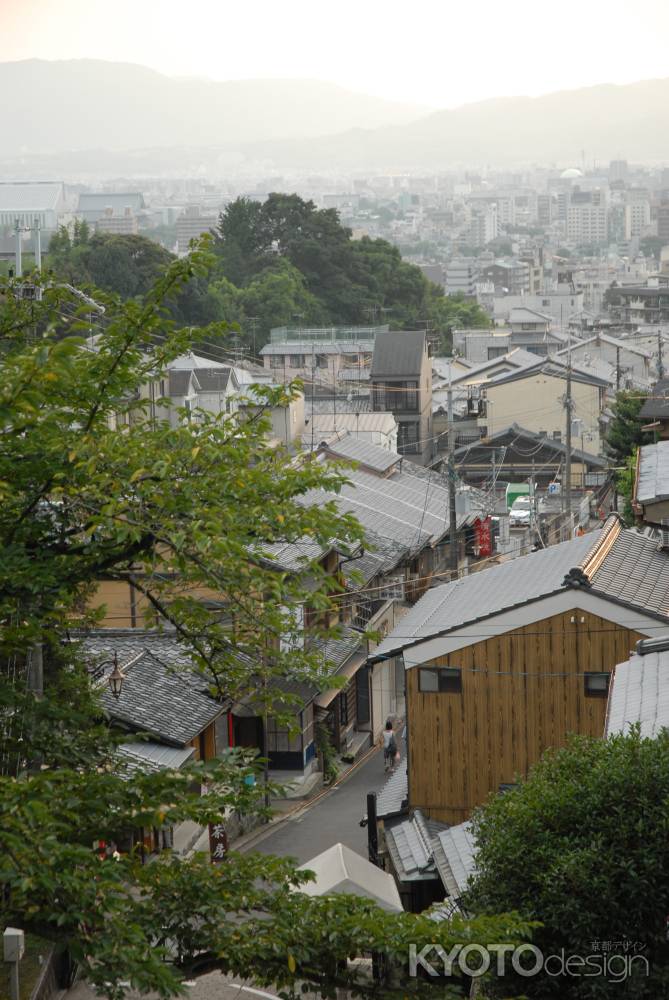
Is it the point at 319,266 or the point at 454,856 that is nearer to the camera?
the point at 454,856

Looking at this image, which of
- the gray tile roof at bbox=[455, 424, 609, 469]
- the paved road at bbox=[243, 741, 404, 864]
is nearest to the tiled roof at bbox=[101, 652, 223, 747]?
the paved road at bbox=[243, 741, 404, 864]

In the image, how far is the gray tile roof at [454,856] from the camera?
8.70m

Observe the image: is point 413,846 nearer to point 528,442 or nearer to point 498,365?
point 528,442

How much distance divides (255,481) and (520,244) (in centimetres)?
19300

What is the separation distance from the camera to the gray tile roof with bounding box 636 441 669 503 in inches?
518

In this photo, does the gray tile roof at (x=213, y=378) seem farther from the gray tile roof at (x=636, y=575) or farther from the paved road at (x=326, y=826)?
the gray tile roof at (x=636, y=575)

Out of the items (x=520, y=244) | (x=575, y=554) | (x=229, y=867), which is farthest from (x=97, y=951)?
(x=520, y=244)

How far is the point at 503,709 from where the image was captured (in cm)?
1089

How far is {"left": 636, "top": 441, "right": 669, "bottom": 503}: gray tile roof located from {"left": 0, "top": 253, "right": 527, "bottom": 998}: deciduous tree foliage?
26.2 ft

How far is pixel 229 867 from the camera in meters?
5.30

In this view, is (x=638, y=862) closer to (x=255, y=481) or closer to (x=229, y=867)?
(x=229, y=867)

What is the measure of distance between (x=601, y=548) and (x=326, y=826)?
4396 millimetres

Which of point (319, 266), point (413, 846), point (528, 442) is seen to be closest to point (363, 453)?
point (528, 442)

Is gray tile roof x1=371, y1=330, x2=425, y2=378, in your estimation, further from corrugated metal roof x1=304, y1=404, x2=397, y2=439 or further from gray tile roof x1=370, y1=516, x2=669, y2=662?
gray tile roof x1=370, y1=516, x2=669, y2=662
